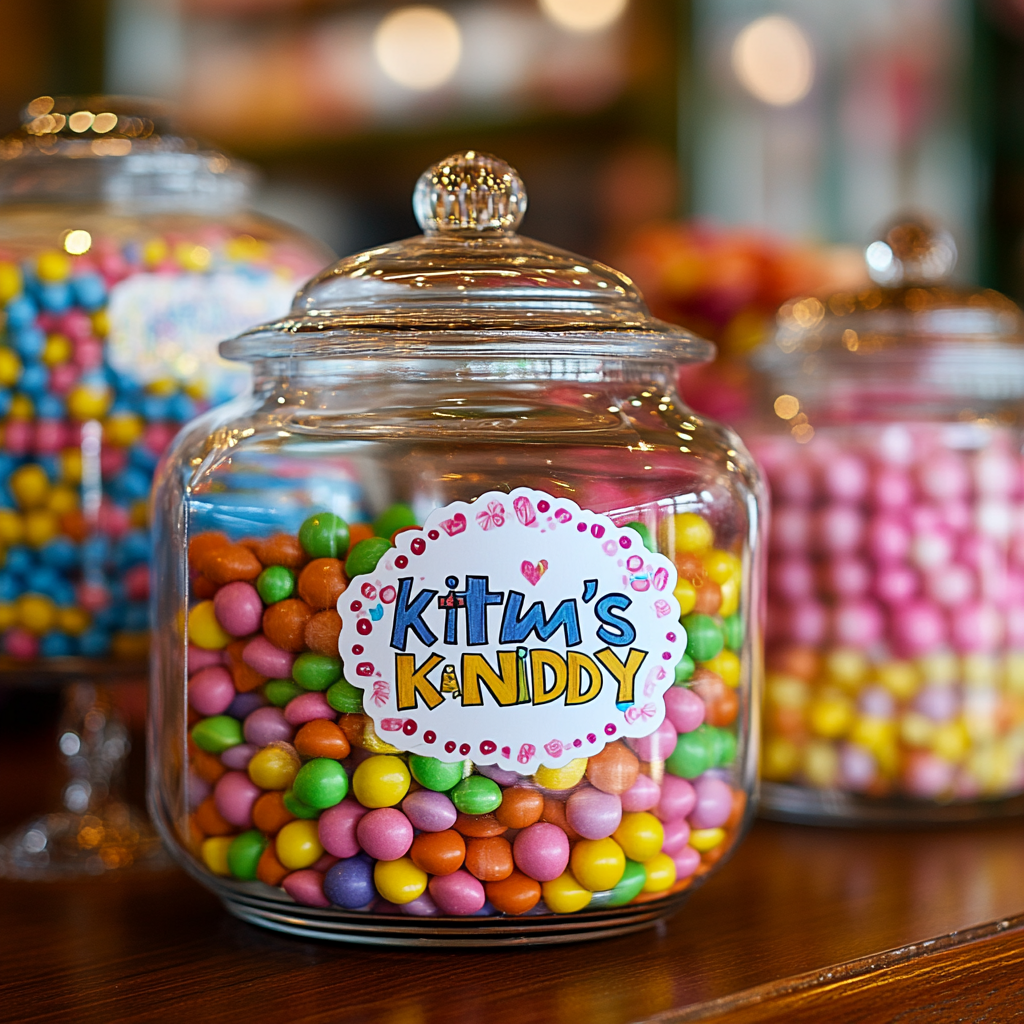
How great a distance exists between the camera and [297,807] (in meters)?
0.51

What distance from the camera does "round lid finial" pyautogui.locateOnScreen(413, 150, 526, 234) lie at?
1.87 feet

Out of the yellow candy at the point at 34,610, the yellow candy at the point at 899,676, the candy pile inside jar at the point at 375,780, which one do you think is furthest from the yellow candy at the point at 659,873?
the yellow candy at the point at 34,610

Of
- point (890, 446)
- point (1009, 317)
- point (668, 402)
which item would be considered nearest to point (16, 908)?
point (668, 402)

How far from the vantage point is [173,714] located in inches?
22.0

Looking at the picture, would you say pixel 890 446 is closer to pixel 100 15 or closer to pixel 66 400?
pixel 66 400

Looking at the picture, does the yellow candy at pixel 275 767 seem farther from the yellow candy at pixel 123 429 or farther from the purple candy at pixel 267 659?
the yellow candy at pixel 123 429

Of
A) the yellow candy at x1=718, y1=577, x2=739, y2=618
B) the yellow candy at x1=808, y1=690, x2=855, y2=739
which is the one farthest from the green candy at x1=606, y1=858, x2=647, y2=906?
the yellow candy at x1=808, y1=690, x2=855, y2=739

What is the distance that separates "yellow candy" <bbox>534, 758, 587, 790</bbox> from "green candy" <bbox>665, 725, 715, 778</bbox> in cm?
4

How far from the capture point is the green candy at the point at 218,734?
20.8 inches

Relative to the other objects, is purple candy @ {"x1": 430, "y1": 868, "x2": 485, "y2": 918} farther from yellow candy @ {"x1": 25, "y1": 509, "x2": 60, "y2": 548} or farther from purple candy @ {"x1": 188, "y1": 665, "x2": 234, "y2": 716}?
yellow candy @ {"x1": 25, "y1": 509, "x2": 60, "y2": 548}

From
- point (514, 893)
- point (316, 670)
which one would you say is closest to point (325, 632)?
point (316, 670)

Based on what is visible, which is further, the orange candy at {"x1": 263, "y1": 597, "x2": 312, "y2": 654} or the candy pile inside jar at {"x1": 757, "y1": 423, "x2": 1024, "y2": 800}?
the candy pile inside jar at {"x1": 757, "y1": 423, "x2": 1024, "y2": 800}

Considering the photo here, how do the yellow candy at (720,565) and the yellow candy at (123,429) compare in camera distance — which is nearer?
the yellow candy at (720,565)

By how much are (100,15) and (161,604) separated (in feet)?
8.26
